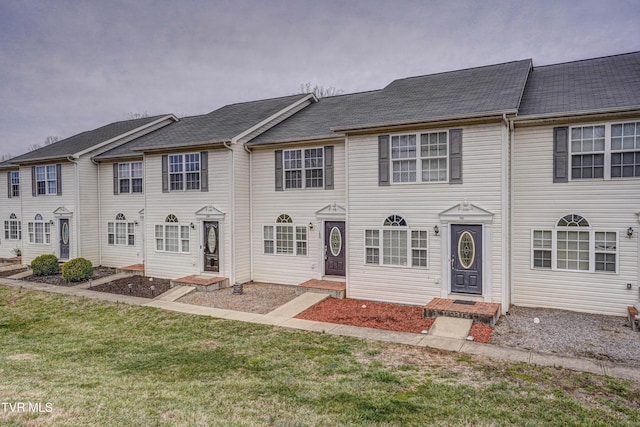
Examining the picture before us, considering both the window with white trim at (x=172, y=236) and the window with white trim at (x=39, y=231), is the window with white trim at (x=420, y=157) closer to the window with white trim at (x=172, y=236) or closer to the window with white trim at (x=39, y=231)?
the window with white trim at (x=172, y=236)

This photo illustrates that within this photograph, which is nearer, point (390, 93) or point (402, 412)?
point (402, 412)

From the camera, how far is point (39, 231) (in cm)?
1995

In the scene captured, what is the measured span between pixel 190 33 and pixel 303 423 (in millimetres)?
21157

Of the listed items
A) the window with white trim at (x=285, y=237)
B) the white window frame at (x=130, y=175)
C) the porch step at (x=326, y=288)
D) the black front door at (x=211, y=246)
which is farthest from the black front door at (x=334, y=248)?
the white window frame at (x=130, y=175)

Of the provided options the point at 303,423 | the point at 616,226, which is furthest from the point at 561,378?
the point at 616,226

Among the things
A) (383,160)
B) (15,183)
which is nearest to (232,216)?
(383,160)

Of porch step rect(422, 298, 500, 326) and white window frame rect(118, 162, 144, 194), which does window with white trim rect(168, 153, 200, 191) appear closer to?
white window frame rect(118, 162, 144, 194)

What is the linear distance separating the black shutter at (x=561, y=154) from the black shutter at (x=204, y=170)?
38.1 feet

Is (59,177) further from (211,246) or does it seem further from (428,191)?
(428,191)

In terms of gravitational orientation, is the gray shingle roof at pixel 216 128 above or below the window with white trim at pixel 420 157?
above

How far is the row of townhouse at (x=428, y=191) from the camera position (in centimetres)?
1006

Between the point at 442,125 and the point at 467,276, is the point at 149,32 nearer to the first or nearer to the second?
the point at 442,125

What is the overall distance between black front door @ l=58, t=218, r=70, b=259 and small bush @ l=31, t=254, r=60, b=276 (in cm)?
162

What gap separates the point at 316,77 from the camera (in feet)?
118
